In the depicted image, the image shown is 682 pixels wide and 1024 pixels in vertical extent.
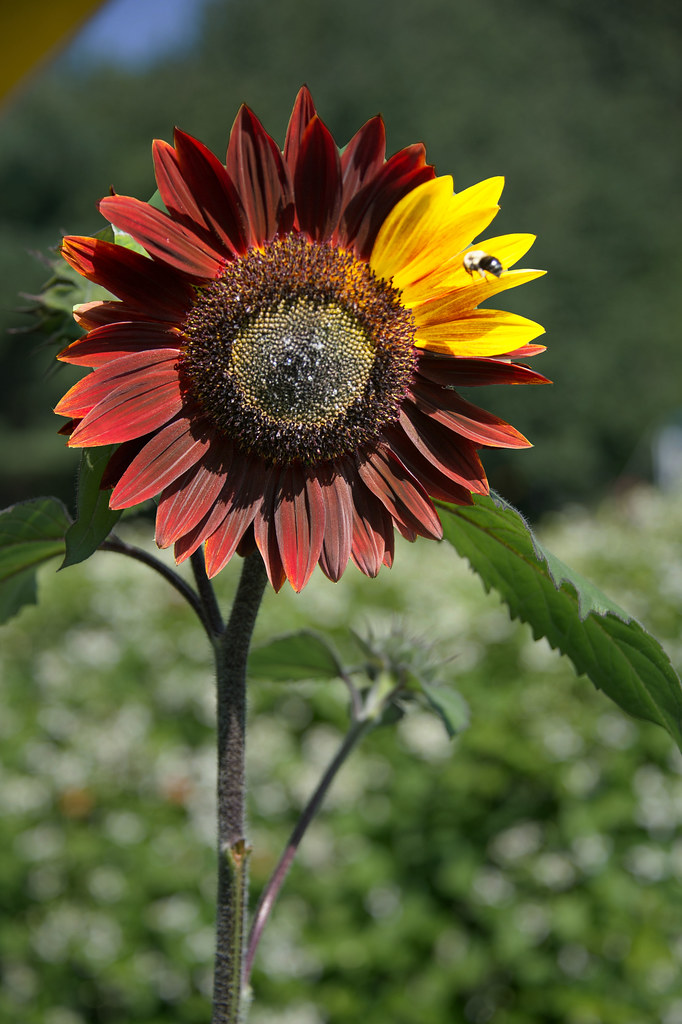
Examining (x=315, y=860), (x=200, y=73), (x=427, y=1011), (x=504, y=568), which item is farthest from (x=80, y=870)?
(x=200, y=73)

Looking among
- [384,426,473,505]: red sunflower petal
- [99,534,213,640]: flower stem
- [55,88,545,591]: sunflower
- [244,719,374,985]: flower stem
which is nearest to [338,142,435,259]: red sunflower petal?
[55,88,545,591]: sunflower

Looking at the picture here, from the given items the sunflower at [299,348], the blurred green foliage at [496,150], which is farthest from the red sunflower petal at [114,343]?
the blurred green foliage at [496,150]

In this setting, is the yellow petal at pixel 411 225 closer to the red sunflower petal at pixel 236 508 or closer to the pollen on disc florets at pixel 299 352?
the pollen on disc florets at pixel 299 352

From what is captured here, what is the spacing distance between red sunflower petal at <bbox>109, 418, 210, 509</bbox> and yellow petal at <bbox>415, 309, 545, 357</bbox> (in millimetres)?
141

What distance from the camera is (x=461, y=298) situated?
503mm

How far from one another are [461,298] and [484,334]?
2 centimetres

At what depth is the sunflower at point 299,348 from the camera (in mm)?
482

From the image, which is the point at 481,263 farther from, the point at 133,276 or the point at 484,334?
the point at 133,276

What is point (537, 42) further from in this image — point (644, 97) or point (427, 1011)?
point (427, 1011)

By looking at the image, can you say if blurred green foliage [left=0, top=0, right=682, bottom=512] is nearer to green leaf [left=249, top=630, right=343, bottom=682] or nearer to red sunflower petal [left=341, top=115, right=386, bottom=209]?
green leaf [left=249, top=630, right=343, bottom=682]

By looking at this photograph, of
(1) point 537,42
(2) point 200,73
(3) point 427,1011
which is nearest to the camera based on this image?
(3) point 427,1011

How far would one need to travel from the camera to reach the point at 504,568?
0.60 m

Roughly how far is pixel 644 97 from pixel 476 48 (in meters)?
3.49

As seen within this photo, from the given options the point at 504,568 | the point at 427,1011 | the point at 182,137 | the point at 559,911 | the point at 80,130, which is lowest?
the point at 427,1011
